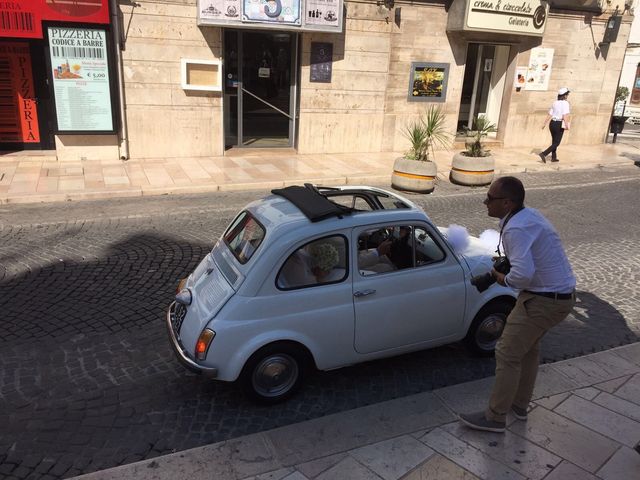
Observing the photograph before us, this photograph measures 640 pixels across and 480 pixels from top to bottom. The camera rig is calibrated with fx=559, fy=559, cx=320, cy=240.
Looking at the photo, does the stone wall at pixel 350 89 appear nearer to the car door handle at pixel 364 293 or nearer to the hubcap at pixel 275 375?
the car door handle at pixel 364 293

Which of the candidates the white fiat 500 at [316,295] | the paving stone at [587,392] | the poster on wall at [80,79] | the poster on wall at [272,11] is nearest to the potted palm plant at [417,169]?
the poster on wall at [272,11]

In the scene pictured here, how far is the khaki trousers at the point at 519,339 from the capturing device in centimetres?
384

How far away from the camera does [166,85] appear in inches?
521

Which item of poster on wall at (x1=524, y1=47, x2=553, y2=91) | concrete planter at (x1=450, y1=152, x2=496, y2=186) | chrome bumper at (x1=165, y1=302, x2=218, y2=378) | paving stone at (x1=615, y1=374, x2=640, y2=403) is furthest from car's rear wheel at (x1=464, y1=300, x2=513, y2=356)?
poster on wall at (x1=524, y1=47, x2=553, y2=91)

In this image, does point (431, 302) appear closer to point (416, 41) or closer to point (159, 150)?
point (159, 150)

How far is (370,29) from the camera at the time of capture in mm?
14836

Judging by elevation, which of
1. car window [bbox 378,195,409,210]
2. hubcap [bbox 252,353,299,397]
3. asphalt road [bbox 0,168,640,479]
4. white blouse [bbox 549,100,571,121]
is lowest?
asphalt road [bbox 0,168,640,479]

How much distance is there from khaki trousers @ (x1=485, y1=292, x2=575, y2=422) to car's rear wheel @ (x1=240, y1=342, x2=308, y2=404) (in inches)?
58.2

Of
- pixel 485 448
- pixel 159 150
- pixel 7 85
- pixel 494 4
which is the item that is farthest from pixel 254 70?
pixel 485 448

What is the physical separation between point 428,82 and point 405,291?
1258cm

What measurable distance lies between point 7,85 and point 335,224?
38.2 feet

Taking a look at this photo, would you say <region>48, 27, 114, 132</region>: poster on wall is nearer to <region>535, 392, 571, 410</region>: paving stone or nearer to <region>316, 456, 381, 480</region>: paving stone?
<region>316, 456, 381, 480</region>: paving stone

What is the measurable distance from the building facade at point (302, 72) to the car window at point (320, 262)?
32.7ft

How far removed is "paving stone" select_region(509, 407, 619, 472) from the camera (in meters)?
3.90
